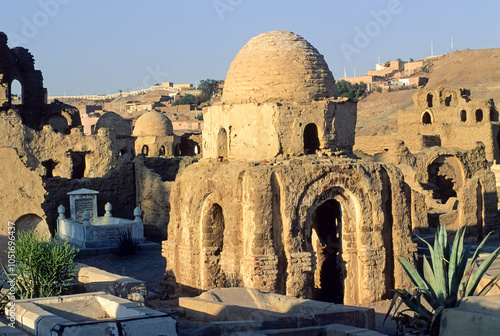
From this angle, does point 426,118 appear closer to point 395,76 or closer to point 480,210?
point 480,210

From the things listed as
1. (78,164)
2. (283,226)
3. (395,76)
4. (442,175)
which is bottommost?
(283,226)

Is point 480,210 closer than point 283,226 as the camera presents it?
No

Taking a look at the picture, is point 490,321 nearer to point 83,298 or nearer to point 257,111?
point 83,298

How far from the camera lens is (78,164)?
27.7 meters

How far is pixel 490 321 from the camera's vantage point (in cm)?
791

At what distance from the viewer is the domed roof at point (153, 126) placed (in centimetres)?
3484

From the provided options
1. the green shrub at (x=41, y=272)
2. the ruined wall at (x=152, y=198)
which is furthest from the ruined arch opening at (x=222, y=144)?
the ruined wall at (x=152, y=198)

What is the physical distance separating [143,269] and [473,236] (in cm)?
922

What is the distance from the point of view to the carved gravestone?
2188 centimetres

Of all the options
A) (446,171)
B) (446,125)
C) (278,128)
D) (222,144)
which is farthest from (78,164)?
(446,125)

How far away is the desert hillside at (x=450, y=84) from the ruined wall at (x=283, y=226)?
3836 cm

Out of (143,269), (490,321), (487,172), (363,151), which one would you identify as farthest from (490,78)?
(490,321)

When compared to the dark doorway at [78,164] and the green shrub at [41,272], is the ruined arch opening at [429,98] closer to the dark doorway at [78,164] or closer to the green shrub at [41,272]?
→ the dark doorway at [78,164]

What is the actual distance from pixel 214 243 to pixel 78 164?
1519cm
